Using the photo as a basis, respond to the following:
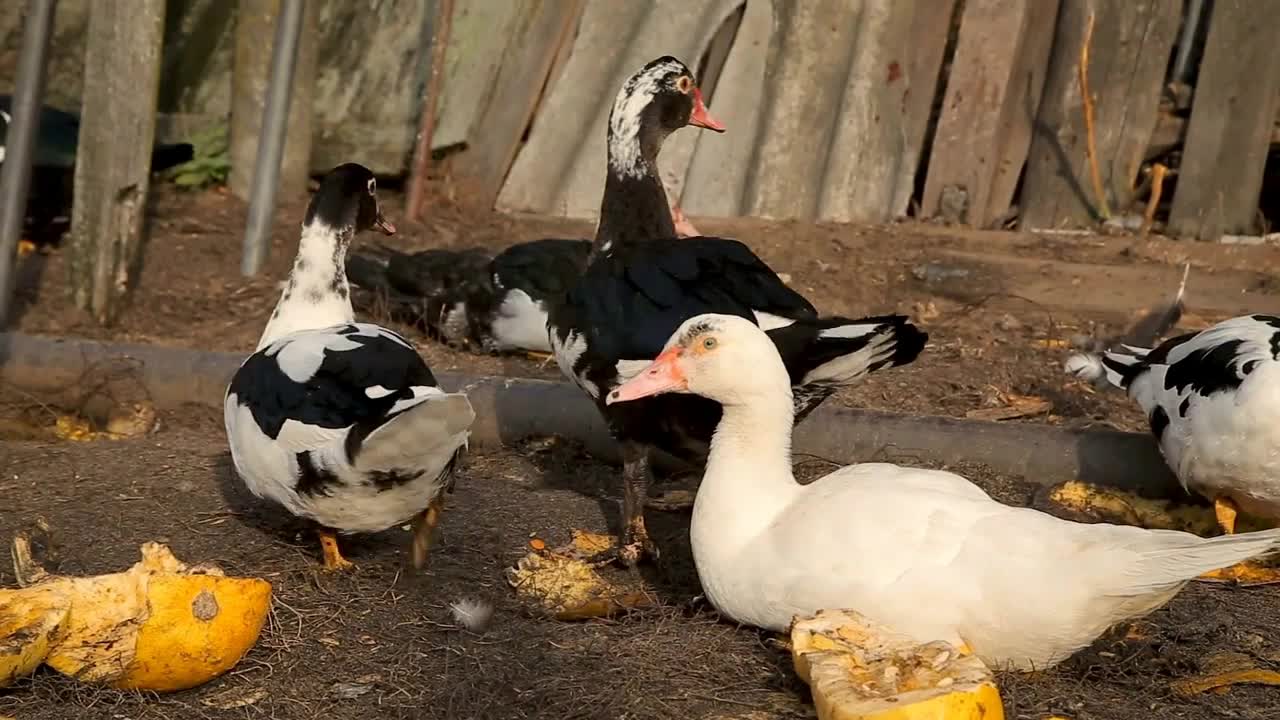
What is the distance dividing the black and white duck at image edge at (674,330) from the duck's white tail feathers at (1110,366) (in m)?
1.22

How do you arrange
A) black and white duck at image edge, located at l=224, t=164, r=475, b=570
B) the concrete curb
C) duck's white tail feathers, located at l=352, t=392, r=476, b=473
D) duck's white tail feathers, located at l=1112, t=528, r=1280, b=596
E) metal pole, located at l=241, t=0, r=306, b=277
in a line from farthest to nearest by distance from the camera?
metal pole, located at l=241, t=0, r=306, b=277
the concrete curb
black and white duck at image edge, located at l=224, t=164, r=475, b=570
duck's white tail feathers, located at l=352, t=392, r=476, b=473
duck's white tail feathers, located at l=1112, t=528, r=1280, b=596

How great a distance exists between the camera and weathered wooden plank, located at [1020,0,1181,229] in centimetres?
749

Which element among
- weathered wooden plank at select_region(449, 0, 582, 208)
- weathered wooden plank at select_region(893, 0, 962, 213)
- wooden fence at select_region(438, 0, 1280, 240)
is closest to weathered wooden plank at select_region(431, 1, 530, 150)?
weathered wooden plank at select_region(449, 0, 582, 208)

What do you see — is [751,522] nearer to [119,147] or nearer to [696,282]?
[696,282]

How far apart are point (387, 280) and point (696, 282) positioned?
2.94 m

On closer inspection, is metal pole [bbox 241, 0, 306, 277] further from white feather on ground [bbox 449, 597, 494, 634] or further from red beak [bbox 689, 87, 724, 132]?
white feather on ground [bbox 449, 597, 494, 634]

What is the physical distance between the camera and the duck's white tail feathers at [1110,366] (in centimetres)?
505

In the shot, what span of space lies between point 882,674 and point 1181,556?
65 cm

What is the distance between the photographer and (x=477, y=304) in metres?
6.77

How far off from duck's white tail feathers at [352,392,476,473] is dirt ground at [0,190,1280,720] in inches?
17.0

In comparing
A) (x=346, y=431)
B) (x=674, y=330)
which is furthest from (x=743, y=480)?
(x=346, y=431)

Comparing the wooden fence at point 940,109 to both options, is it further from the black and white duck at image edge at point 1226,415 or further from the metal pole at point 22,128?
the black and white duck at image edge at point 1226,415

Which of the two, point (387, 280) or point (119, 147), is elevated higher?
point (119, 147)

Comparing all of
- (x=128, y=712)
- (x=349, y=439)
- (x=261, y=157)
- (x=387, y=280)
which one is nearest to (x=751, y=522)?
(x=349, y=439)
